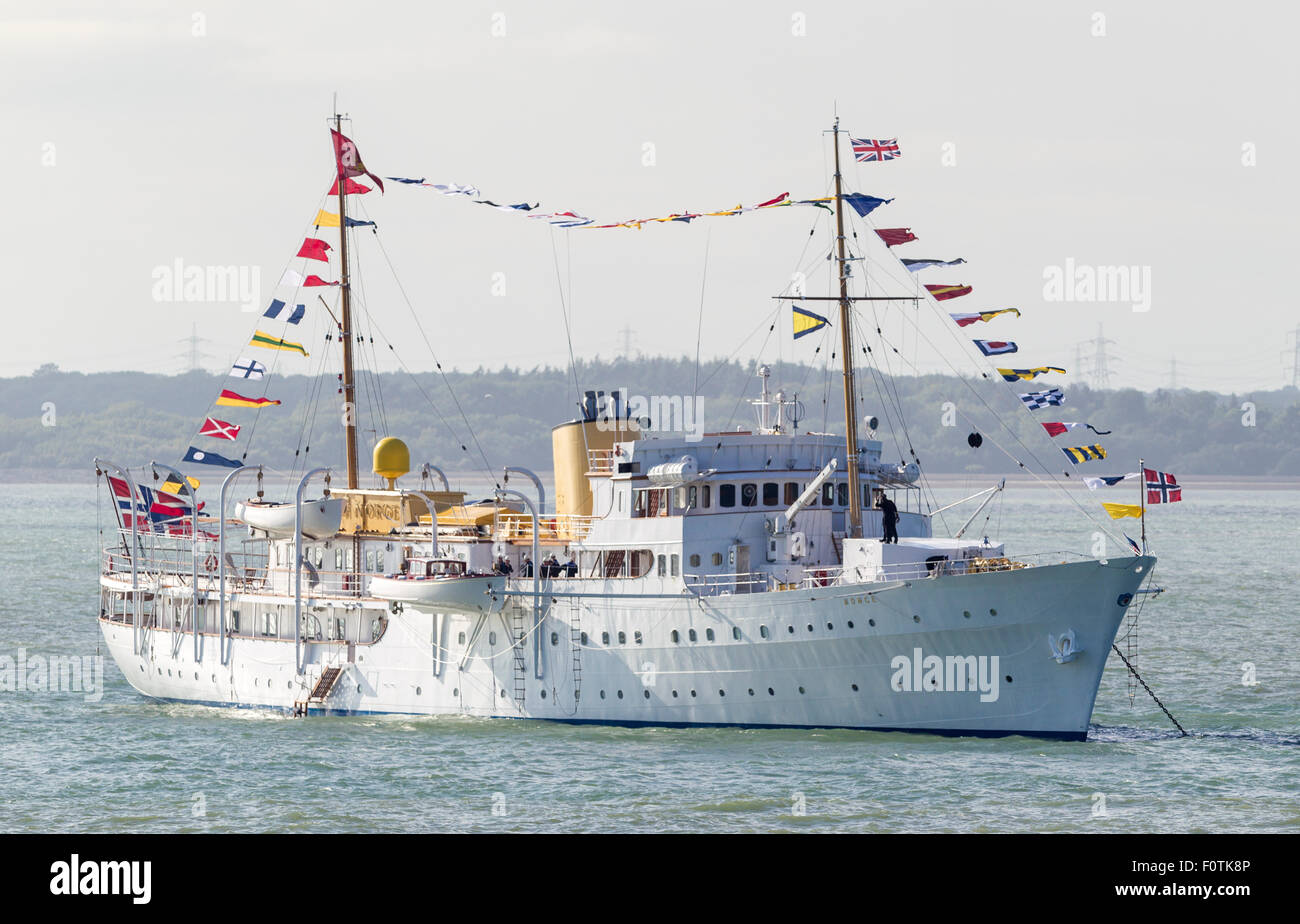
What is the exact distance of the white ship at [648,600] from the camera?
128ft

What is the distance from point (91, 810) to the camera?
3569 centimetres

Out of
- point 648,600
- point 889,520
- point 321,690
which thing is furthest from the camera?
point 321,690

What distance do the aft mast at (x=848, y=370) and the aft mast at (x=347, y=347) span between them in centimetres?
1537

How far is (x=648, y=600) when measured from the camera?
41.4 m

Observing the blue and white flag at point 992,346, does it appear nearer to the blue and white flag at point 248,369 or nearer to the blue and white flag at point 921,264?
the blue and white flag at point 921,264

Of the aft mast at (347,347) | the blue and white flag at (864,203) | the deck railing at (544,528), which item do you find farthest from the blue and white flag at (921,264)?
the aft mast at (347,347)

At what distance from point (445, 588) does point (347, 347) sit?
452 inches

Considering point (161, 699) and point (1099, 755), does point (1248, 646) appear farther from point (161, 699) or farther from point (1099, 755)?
point (161, 699)

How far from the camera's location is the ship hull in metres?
38.6

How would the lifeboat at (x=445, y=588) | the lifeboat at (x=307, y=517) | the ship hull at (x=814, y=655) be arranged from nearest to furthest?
the ship hull at (x=814, y=655) < the lifeboat at (x=445, y=588) < the lifeboat at (x=307, y=517)

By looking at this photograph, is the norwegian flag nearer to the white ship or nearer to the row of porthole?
the white ship

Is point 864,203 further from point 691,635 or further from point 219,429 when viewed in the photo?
point 219,429

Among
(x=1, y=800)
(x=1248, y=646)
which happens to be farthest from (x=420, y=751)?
(x=1248, y=646)

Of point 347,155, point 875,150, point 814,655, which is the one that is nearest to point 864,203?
point 875,150
